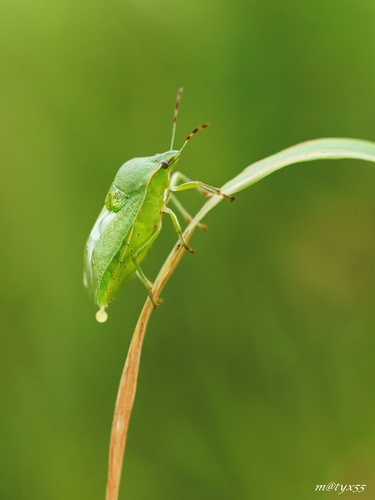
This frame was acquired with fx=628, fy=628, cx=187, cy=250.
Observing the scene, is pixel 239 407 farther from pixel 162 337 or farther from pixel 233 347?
pixel 162 337

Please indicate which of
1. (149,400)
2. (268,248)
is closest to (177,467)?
(149,400)

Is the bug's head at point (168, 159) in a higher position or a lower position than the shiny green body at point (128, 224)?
higher

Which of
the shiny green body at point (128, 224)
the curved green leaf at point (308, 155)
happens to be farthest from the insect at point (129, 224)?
the curved green leaf at point (308, 155)

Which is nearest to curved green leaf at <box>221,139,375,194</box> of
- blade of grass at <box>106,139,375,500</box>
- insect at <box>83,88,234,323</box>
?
blade of grass at <box>106,139,375,500</box>

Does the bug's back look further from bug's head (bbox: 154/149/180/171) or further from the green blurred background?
the green blurred background

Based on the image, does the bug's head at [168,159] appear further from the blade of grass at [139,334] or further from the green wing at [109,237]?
the blade of grass at [139,334]

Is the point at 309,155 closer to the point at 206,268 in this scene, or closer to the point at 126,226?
the point at 126,226
